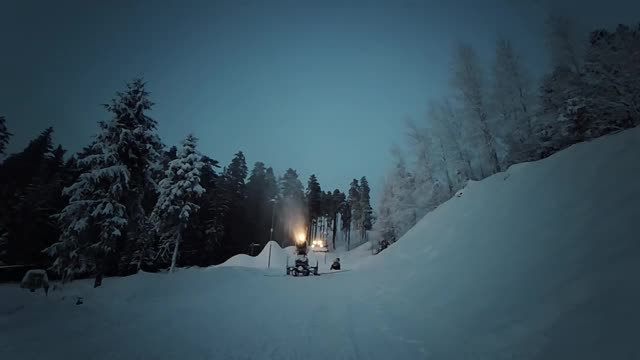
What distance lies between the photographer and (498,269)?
374 inches

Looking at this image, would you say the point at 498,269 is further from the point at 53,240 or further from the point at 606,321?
the point at 53,240

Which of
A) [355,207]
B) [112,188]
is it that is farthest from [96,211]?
[355,207]

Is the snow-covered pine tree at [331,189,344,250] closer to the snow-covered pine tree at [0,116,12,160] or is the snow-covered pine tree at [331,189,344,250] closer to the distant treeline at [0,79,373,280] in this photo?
the distant treeline at [0,79,373,280]

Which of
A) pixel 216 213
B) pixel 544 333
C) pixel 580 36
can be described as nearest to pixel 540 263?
pixel 544 333

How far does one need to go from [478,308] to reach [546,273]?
193 centimetres

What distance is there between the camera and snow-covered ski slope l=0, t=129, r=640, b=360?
19.4 ft

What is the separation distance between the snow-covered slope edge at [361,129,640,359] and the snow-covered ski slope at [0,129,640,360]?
34 mm

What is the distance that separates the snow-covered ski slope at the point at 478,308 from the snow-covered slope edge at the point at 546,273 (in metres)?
0.03

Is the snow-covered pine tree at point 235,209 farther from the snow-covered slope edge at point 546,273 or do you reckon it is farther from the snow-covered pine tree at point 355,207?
the snow-covered slope edge at point 546,273

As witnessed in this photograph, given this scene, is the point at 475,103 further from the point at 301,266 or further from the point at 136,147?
the point at 136,147

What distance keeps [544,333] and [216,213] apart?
44718 millimetres

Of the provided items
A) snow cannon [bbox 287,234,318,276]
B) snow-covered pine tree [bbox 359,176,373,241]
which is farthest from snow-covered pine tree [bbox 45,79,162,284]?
snow-covered pine tree [bbox 359,176,373,241]

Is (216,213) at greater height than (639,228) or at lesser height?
greater

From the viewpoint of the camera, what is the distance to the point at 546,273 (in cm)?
756
